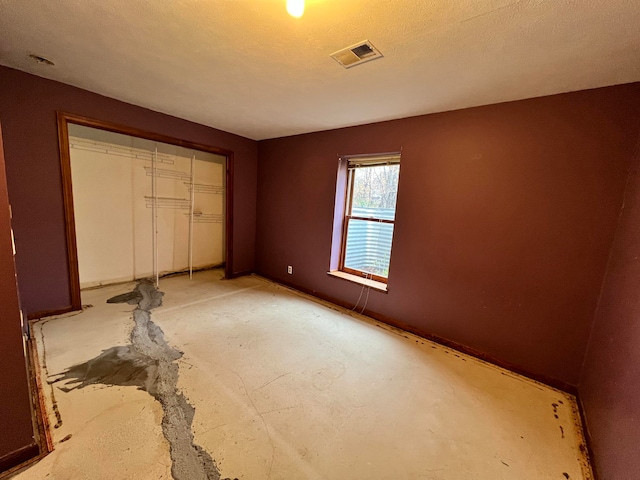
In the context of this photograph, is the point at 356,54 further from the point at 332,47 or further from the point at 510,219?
the point at 510,219

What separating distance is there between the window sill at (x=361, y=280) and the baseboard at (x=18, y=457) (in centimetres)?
274

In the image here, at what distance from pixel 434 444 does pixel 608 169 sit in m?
2.15

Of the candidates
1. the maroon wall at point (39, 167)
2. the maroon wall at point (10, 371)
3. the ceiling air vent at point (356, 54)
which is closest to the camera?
the maroon wall at point (10, 371)

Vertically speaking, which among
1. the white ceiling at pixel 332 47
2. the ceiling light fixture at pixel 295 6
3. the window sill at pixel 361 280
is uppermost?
the white ceiling at pixel 332 47

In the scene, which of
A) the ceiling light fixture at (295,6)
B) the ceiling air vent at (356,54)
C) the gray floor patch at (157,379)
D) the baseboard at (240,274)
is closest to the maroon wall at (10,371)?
the gray floor patch at (157,379)

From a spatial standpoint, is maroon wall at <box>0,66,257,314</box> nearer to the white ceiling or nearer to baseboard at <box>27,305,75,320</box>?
baseboard at <box>27,305,75,320</box>

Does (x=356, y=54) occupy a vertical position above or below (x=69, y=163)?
above

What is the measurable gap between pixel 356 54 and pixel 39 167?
3031mm

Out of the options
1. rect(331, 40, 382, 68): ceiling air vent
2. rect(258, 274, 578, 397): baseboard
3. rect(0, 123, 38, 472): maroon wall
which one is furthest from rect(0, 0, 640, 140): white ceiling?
rect(258, 274, 578, 397): baseboard

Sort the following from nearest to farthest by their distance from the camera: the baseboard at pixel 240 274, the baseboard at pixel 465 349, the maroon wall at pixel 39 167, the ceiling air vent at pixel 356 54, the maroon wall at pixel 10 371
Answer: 1. the maroon wall at pixel 10 371
2. the ceiling air vent at pixel 356 54
3. the baseboard at pixel 465 349
4. the maroon wall at pixel 39 167
5. the baseboard at pixel 240 274

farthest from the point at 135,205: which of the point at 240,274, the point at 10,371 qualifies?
the point at 10,371

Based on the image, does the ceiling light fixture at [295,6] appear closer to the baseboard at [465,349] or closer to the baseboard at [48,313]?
the baseboard at [465,349]

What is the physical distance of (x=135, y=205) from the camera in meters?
3.79

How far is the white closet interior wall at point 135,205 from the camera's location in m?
3.38
